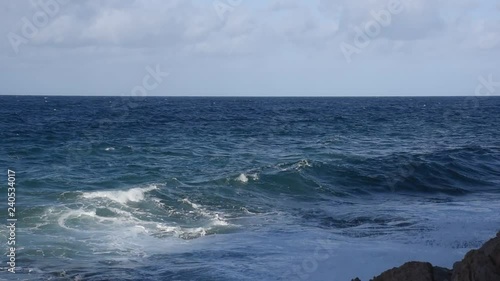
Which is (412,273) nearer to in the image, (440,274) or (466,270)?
(440,274)

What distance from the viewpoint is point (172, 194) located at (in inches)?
809

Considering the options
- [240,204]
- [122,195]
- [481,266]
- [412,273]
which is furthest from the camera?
[122,195]

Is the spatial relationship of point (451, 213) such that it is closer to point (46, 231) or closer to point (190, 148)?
point (46, 231)

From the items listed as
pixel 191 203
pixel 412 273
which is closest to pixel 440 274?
pixel 412 273

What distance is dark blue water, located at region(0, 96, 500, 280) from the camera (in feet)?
41.6

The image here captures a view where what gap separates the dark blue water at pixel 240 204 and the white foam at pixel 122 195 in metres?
0.10

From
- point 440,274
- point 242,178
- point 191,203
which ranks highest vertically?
point 440,274

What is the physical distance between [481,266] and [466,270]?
167mm

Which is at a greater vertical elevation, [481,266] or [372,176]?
[481,266]

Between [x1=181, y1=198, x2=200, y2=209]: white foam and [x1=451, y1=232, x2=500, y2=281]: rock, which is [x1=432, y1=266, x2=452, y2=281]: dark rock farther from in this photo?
[x1=181, y1=198, x2=200, y2=209]: white foam

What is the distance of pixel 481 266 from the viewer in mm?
7441

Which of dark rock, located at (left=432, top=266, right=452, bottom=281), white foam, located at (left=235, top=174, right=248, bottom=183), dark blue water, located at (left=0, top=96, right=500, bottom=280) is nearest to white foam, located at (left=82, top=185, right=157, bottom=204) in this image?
dark blue water, located at (left=0, top=96, right=500, bottom=280)

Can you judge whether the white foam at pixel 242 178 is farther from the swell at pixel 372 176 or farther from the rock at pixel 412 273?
the rock at pixel 412 273

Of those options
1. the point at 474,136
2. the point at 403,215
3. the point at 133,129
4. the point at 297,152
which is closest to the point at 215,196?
the point at 403,215
